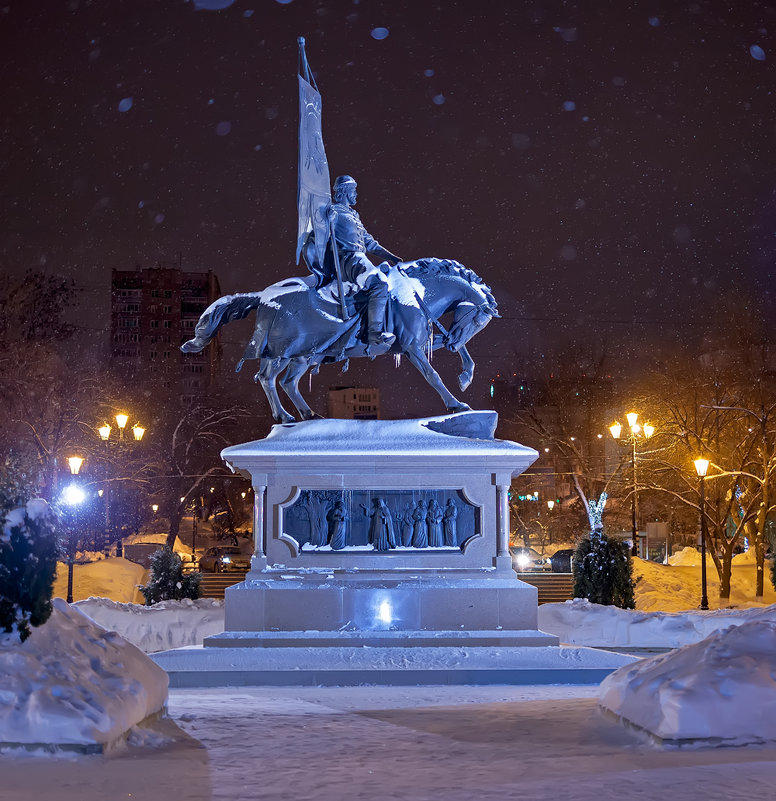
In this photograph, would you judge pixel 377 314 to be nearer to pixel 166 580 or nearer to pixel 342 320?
pixel 342 320

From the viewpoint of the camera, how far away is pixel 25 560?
6750mm

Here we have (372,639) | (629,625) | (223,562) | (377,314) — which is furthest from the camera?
(223,562)

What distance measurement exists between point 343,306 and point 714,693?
9.75 metres

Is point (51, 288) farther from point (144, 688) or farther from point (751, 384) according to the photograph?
point (144, 688)

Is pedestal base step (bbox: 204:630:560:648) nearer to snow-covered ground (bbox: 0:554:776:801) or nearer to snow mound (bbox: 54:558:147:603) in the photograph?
snow-covered ground (bbox: 0:554:776:801)

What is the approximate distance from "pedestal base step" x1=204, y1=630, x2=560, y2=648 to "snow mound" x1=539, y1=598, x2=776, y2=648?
3.90 m

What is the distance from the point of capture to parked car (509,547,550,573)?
4099cm

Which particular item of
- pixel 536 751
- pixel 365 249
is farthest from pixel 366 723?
pixel 365 249

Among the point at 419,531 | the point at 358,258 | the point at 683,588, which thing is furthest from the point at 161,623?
the point at 683,588

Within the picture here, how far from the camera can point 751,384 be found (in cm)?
3662

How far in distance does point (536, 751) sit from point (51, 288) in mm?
32478

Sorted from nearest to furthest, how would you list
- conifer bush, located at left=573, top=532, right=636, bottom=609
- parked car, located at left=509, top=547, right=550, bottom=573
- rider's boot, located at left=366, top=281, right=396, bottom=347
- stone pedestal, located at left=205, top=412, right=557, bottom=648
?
stone pedestal, located at left=205, top=412, right=557, bottom=648
rider's boot, located at left=366, top=281, right=396, bottom=347
conifer bush, located at left=573, top=532, right=636, bottom=609
parked car, located at left=509, top=547, right=550, bottom=573

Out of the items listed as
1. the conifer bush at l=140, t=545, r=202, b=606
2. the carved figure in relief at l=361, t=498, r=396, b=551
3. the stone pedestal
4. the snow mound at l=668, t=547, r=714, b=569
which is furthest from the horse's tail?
the snow mound at l=668, t=547, r=714, b=569

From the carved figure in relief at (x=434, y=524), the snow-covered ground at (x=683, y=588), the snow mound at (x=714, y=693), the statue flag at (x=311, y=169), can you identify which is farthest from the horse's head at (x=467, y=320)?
the snow-covered ground at (x=683, y=588)
